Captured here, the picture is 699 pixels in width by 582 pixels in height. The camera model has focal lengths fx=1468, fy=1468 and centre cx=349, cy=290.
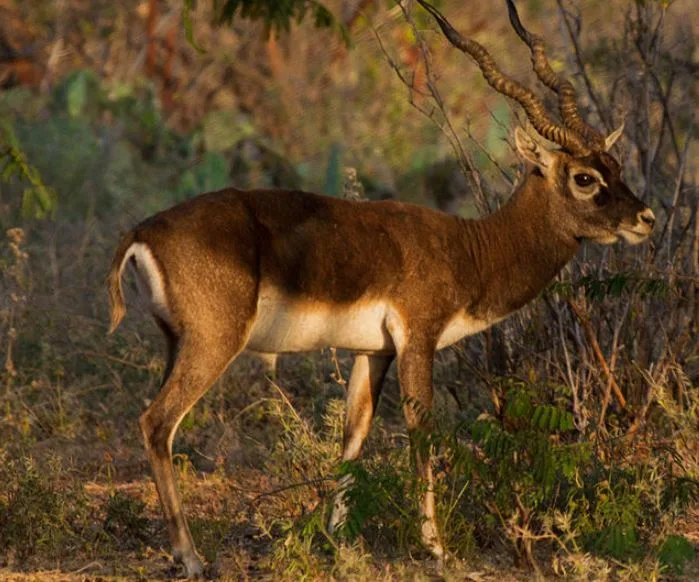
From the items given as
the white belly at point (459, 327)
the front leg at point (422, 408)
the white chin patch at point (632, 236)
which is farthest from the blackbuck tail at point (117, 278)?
the white chin patch at point (632, 236)

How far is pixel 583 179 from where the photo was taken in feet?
21.2

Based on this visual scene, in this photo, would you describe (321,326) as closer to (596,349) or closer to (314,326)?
(314,326)

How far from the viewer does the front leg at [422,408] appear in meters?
5.55

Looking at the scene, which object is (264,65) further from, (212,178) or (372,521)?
(372,521)

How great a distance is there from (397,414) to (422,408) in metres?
2.73

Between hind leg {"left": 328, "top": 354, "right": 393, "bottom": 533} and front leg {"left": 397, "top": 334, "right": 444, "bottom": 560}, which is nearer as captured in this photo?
front leg {"left": 397, "top": 334, "right": 444, "bottom": 560}

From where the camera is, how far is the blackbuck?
5.72 m

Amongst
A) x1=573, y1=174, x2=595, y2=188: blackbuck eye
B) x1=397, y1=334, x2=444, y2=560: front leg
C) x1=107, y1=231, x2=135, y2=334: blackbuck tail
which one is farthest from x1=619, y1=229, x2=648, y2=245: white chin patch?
x1=107, y1=231, x2=135, y2=334: blackbuck tail

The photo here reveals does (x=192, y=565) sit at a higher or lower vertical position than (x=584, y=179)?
lower

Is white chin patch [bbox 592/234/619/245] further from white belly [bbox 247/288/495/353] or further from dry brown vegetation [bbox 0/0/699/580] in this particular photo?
white belly [bbox 247/288/495/353]

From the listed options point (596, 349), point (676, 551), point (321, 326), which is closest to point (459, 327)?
point (321, 326)

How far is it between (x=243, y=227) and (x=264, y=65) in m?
12.1

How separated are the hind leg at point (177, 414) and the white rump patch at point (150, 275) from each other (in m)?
0.16

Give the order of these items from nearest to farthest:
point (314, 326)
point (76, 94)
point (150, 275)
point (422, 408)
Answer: point (422, 408) < point (150, 275) < point (314, 326) < point (76, 94)
